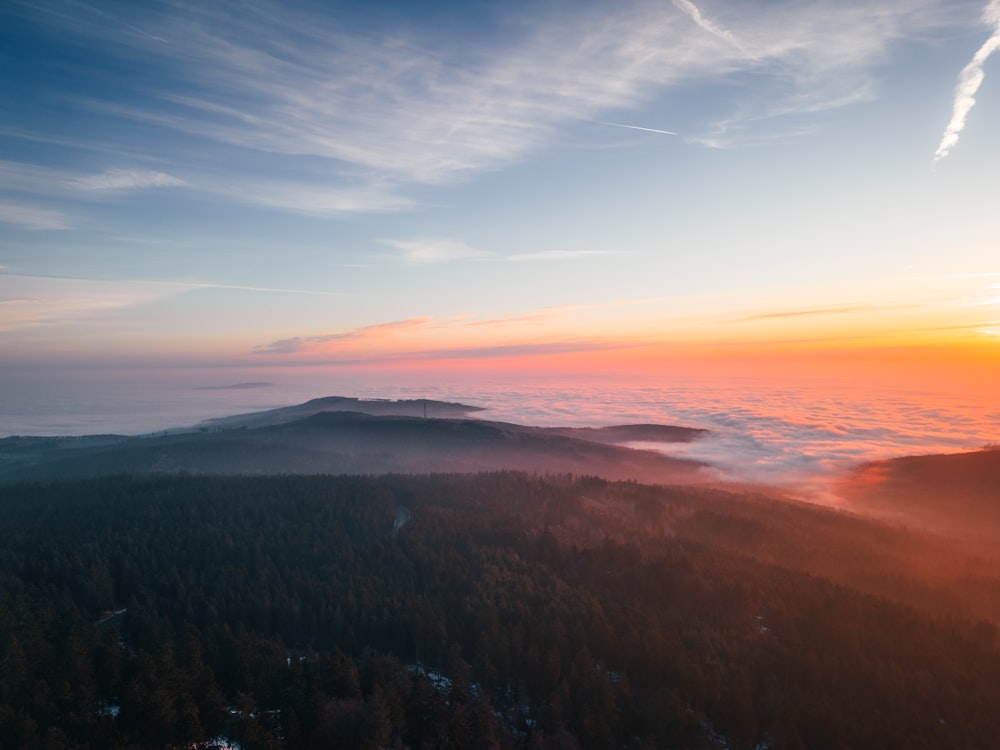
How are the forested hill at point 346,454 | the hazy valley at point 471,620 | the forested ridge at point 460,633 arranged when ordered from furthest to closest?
1. the forested hill at point 346,454
2. the hazy valley at point 471,620
3. the forested ridge at point 460,633

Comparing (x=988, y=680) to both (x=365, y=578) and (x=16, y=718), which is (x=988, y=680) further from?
(x=16, y=718)

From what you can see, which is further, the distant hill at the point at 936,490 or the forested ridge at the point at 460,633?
the distant hill at the point at 936,490

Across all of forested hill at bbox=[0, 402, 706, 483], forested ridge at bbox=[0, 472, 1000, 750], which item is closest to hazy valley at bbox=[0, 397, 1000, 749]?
forested ridge at bbox=[0, 472, 1000, 750]

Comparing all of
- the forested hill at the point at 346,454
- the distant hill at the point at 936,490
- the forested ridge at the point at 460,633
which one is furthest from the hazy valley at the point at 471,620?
Answer: the forested hill at the point at 346,454

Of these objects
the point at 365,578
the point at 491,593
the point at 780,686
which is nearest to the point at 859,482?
the point at 780,686

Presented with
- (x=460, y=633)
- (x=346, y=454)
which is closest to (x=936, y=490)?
(x=460, y=633)

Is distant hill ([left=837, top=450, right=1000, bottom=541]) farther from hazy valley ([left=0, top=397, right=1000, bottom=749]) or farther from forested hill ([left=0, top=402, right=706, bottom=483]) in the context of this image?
forested hill ([left=0, top=402, right=706, bottom=483])

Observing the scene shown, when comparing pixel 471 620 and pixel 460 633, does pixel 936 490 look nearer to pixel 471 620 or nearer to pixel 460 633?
pixel 471 620

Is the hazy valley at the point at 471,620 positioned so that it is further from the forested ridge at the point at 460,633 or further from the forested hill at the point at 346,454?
the forested hill at the point at 346,454
